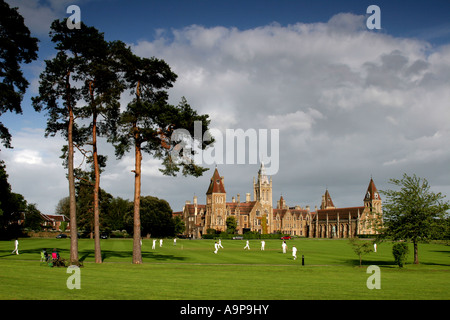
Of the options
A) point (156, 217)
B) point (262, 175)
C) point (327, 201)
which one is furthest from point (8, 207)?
point (327, 201)

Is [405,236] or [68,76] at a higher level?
[68,76]

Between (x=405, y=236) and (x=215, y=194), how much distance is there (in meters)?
100.0

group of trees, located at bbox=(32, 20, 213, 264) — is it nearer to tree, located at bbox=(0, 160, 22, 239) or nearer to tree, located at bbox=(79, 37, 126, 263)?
tree, located at bbox=(79, 37, 126, 263)


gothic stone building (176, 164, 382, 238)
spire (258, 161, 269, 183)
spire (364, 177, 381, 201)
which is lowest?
gothic stone building (176, 164, 382, 238)

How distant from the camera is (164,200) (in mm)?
105875

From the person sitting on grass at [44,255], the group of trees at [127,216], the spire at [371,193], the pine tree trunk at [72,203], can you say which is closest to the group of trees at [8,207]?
the group of trees at [127,216]

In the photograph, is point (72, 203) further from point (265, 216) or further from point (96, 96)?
point (265, 216)

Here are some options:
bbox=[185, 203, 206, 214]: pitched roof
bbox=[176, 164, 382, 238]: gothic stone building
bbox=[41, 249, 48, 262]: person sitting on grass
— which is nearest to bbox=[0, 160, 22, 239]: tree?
bbox=[41, 249, 48, 262]: person sitting on grass

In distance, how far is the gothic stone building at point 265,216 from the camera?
134 meters

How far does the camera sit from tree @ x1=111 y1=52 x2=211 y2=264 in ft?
92.9

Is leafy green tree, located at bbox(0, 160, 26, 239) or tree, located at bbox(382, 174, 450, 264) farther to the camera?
leafy green tree, located at bbox(0, 160, 26, 239)

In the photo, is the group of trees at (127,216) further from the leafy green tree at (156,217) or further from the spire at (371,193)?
the spire at (371,193)
